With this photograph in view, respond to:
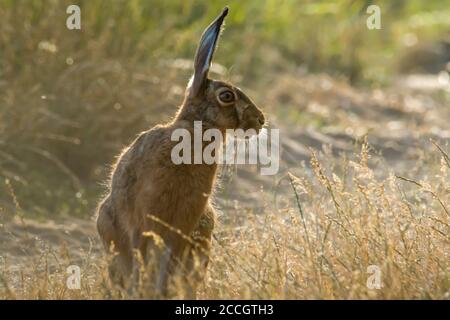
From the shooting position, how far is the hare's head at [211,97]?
18.9 ft

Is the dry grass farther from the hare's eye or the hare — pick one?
the hare's eye

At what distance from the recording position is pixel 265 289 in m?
5.09

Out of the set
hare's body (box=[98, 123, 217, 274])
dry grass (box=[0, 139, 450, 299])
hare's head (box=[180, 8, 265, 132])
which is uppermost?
hare's head (box=[180, 8, 265, 132])

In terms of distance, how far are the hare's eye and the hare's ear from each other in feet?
0.37

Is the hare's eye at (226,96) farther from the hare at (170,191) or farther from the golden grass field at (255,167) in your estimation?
the golden grass field at (255,167)

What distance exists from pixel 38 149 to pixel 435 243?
4.08 meters

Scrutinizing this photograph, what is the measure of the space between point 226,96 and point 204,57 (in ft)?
0.74

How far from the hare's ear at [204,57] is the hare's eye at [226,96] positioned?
0.37 ft

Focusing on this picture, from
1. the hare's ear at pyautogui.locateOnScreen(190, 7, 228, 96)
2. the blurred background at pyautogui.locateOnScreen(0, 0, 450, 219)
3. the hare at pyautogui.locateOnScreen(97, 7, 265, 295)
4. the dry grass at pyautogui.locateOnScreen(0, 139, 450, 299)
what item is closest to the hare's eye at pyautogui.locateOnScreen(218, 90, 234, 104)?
the hare at pyautogui.locateOnScreen(97, 7, 265, 295)

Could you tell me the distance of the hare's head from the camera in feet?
18.9

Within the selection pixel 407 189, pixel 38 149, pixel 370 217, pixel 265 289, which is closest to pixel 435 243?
pixel 370 217

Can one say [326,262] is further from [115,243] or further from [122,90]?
[122,90]

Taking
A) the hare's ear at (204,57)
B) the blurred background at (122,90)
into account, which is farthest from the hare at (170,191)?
the blurred background at (122,90)
